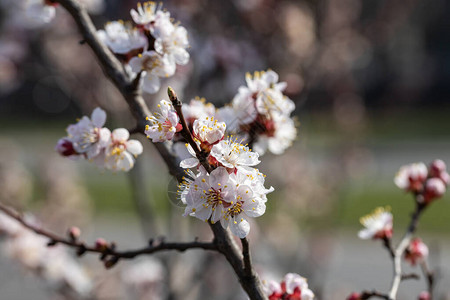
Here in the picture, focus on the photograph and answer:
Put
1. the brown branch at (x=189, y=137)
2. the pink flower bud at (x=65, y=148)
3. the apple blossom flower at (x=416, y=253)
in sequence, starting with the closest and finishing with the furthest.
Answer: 1. the brown branch at (x=189, y=137)
2. the pink flower bud at (x=65, y=148)
3. the apple blossom flower at (x=416, y=253)

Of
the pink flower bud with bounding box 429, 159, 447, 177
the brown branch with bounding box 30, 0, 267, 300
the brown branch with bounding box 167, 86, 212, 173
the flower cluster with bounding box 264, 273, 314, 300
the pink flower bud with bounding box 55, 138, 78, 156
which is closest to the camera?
the brown branch with bounding box 167, 86, 212, 173

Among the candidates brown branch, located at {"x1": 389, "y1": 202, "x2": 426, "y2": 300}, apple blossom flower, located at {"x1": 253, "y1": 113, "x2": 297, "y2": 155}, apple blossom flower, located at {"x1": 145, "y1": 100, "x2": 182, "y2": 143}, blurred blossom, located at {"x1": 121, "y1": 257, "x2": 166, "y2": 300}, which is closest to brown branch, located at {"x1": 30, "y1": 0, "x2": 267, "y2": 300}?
apple blossom flower, located at {"x1": 145, "y1": 100, "x2": 182, "y2": 143}

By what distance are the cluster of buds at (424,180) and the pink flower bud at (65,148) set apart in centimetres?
123

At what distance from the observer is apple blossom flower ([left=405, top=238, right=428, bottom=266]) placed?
76.4 inches

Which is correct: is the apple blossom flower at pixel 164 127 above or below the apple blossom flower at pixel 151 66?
below

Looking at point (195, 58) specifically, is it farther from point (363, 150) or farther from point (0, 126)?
point (0, 126)

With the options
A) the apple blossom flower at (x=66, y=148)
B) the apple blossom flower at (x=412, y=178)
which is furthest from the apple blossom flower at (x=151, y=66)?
the apple blossom flower at (x=412, y=178)

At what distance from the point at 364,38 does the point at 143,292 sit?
3.50 m

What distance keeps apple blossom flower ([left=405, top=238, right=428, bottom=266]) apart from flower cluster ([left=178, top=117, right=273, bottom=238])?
978 mm

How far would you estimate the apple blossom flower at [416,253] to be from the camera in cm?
194

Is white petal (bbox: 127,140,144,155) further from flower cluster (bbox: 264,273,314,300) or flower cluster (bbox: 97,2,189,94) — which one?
flower cluster (bbox: 264,273,314,300)

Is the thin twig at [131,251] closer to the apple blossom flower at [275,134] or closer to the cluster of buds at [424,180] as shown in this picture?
the apple blossom flower at [275,134]

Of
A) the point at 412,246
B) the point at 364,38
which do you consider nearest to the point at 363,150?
the point at 364,38

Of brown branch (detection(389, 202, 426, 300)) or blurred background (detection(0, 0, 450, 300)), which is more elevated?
blurred background (detection(0, 0, 450, 300))
